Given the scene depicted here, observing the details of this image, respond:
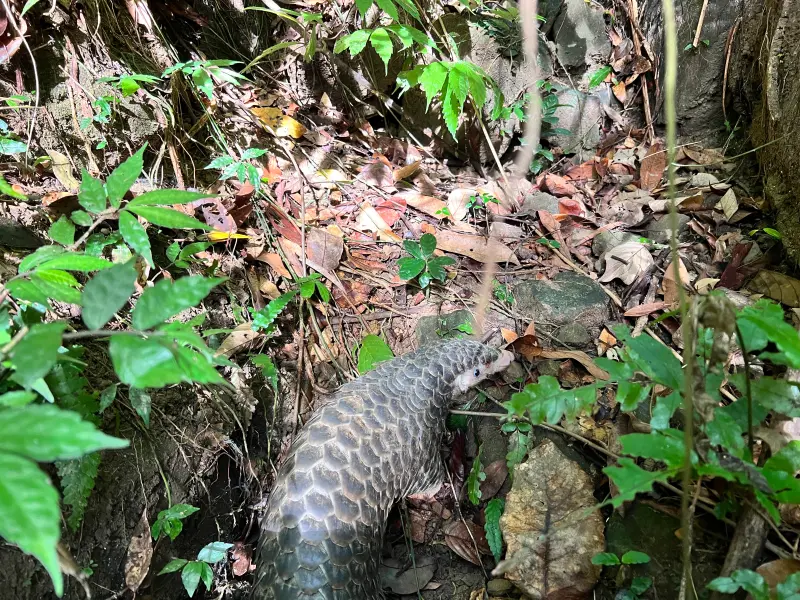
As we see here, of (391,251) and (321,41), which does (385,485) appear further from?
(321,41)

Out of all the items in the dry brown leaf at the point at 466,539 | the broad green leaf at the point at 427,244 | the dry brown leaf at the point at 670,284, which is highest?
the broad green leaf at the point at 427,244

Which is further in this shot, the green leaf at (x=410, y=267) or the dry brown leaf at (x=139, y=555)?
the green leaf at (x=410, y=267)

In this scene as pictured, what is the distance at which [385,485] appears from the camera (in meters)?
2.02

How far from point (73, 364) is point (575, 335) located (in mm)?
2377

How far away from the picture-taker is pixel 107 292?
1.02 meters

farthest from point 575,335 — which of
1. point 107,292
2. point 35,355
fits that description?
point 35,355

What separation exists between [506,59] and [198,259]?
3082mm

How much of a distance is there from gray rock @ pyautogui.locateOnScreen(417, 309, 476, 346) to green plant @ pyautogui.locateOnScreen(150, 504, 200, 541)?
146 centimetres

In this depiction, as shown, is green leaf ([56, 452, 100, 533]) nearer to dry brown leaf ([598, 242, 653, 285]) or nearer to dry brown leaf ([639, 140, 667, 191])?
dry brown leaf ([598, 242, 653, 285])

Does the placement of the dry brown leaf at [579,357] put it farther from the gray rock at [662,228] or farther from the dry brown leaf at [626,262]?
the gray rock at [662,228]

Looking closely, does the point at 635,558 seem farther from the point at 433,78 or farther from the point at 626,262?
the point at 433,78

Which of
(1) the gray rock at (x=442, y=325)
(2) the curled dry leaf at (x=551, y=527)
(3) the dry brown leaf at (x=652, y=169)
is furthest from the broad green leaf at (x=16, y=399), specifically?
(3) the dry brown leaf at (x=652, y=169)

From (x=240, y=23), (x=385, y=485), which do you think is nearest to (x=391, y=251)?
(x=385, y=485)

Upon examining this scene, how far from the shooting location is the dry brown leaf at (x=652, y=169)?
142 inches
